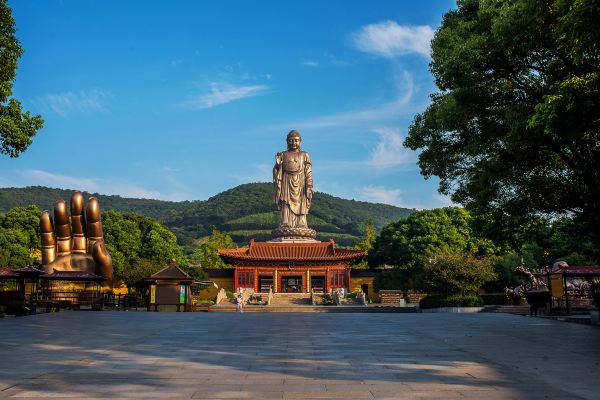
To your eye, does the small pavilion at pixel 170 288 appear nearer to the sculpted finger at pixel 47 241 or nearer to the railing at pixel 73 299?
the railing at pixel 73 299

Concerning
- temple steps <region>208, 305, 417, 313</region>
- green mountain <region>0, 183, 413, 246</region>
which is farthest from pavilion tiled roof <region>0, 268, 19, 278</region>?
green mountain <region>0, 183, 413, 246</region>

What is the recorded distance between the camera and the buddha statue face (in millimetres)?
56031

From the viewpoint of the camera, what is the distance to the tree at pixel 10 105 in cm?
1675

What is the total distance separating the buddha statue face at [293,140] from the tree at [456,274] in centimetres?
2448

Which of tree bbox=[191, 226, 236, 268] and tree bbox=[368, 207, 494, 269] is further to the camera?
tree bbox=[191, 226, 236, 268]

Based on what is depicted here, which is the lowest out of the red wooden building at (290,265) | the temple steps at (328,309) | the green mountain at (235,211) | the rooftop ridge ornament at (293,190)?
the temple steps at (328,309)

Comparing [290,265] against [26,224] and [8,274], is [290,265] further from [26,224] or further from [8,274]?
[8,274]

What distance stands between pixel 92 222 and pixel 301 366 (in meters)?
35.2

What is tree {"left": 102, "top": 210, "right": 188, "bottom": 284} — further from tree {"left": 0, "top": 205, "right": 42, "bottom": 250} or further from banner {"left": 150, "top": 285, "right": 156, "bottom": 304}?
banner {"left": 150, "top": 285, "right": 156, "bottom": 304}

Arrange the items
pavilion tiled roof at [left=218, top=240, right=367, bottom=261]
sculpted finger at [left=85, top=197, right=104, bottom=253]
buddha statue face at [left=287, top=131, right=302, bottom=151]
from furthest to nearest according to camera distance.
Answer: buddha statue face at [left=287, top=131, right=302, bottom=151]
pavilion tiled roof at [left=218, top=240, right=367, bottom=261]
sculpted finger at [left=85, top=197, right=104, bottom=253]

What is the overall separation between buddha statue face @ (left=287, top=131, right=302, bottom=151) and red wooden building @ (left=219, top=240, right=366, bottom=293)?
32.0 ft

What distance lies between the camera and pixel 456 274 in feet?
111

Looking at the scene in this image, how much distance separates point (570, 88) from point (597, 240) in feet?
23.4

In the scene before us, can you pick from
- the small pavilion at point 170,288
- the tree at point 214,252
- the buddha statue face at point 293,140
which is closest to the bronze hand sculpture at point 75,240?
the small pavilion at point 170,288
